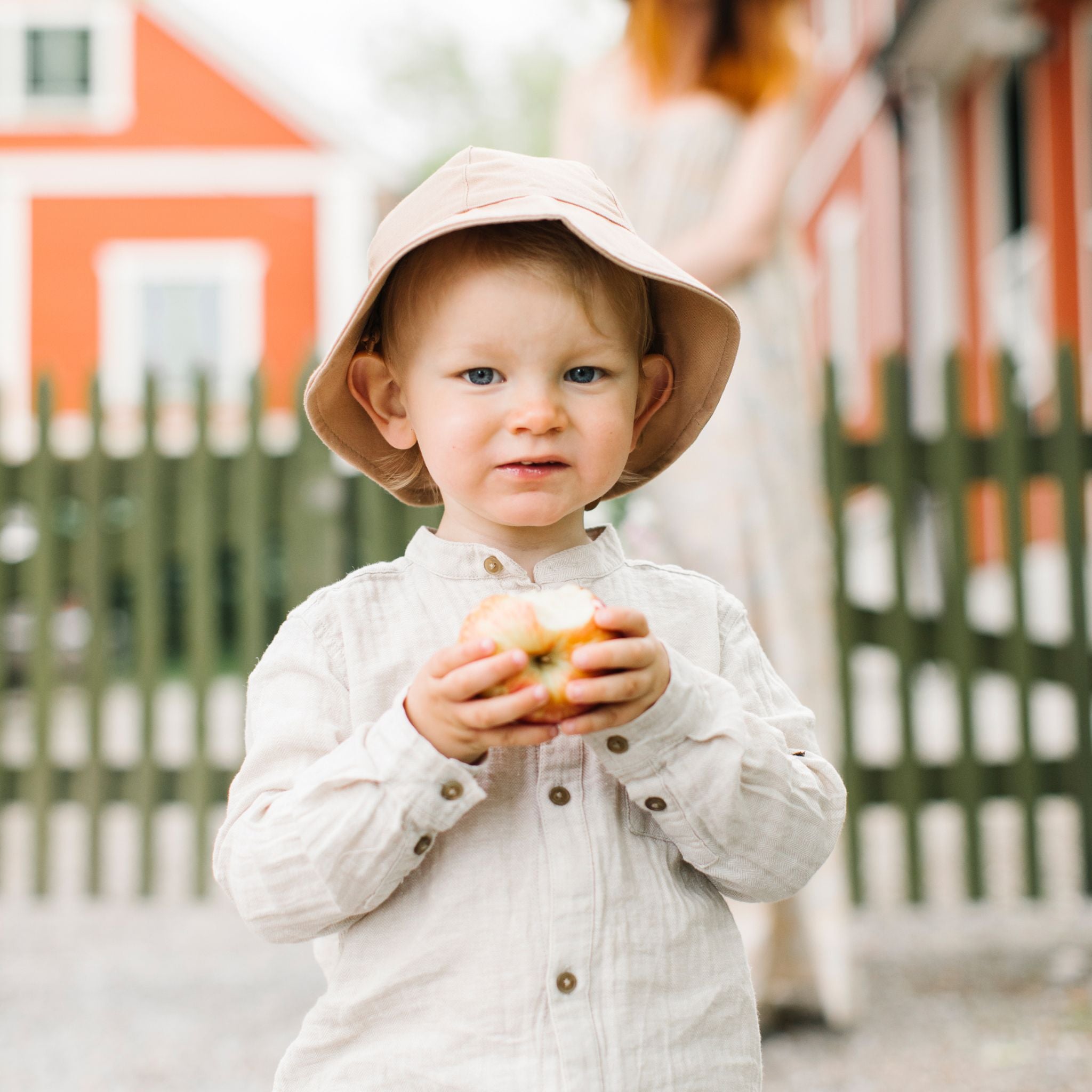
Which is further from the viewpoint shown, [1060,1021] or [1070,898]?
[1070,898]

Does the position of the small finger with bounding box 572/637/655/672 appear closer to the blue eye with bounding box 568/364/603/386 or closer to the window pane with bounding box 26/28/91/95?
the blue eye with bounding box 568/364/603/386

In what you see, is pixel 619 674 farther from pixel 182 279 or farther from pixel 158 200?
pixel 158 200

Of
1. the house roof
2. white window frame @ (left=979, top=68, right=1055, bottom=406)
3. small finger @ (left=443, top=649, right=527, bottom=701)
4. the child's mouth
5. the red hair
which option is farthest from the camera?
the house roof

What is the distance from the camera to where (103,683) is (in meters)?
4.72

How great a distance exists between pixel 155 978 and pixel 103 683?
1.16 meters

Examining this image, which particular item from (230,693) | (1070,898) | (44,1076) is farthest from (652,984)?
(230,693)

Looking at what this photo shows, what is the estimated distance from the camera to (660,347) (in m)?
1.66

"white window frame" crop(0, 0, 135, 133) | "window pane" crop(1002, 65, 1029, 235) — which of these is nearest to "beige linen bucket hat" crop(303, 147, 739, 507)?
"window pane" crop(1002, 65, 1029, 235)

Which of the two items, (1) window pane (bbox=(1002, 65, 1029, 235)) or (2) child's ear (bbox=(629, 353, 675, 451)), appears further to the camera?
(1) window pane (bbox=(1002, 65, 1029, 235))

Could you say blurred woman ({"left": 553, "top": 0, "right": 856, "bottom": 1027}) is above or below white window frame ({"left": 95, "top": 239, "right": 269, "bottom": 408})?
below

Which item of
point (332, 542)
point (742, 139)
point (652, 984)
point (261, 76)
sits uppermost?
point (261, 76)

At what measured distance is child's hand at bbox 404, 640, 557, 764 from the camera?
1.19 metres

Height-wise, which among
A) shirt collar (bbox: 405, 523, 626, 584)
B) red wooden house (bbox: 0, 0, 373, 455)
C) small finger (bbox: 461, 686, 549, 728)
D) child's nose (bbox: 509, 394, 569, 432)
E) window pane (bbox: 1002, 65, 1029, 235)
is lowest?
small finger (bbox: 461, 686, 549, 728)

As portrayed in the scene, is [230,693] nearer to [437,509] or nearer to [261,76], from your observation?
[437,509]
